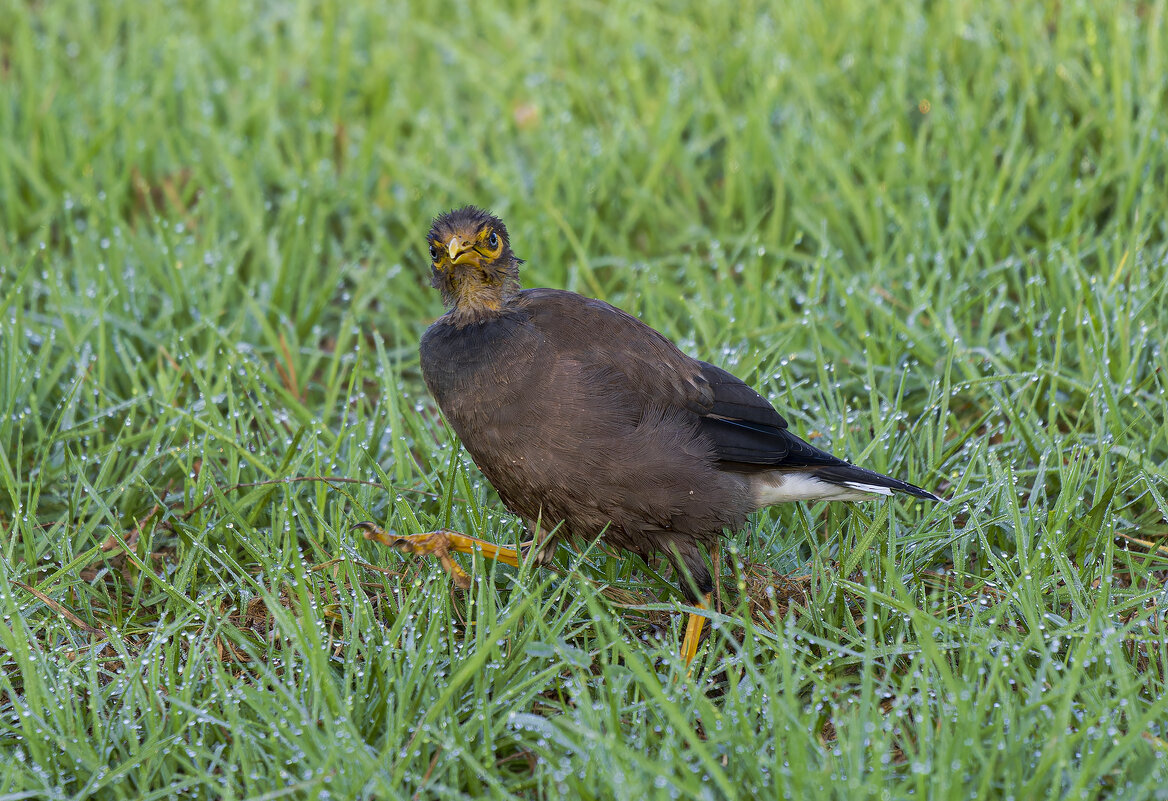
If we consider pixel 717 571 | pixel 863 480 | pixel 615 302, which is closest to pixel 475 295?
pixel 717 571

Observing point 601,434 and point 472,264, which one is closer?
point 601,434

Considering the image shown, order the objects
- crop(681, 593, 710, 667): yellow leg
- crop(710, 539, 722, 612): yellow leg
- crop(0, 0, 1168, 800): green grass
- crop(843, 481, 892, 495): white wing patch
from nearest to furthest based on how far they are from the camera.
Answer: crop(0, 0, 1168, 800): green grass → crop(681, 593, 710, 667): yellow leg → crop(843, 481, 892, 495): white wing patch → crop(710, 539, 722, 612): yellow leg

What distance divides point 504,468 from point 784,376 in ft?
4.09

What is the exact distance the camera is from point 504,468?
3123 millimetres

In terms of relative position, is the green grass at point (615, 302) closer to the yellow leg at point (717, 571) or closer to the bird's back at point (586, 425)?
the yellow leg at point (717, 571)

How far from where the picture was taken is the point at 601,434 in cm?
308

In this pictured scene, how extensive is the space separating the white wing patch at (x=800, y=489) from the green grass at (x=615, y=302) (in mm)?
175

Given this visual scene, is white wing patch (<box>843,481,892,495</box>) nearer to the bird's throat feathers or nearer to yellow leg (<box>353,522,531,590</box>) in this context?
yellow leg (<box>353,522,531,590</box>)

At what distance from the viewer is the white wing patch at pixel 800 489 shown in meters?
3.21

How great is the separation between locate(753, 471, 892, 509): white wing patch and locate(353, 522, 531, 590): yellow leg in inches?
28.1

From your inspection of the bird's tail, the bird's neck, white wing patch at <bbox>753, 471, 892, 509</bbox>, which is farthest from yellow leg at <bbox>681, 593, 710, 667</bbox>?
the bird's neck

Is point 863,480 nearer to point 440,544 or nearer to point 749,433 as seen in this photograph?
point 749,433

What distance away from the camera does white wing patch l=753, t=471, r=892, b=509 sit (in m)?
3.21

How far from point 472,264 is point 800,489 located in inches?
44.1
